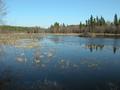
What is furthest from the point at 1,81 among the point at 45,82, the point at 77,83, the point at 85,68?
the point at 85,68

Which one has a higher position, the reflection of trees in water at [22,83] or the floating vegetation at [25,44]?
the floating vegetation at [25,44]

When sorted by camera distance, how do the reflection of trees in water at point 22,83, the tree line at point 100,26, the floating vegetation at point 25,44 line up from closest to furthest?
the reflection of trees in water at point 22,83 → the floating vegetation at point 25,44 → the tree line at point 100,26

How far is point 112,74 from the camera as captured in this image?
15172 millimetres

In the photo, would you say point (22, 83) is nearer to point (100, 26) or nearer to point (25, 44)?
point (25, 44)

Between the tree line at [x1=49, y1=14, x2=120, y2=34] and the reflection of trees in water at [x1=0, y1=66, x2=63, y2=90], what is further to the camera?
the tree line at [x1=49, y1=14, x2=120, y2=34]

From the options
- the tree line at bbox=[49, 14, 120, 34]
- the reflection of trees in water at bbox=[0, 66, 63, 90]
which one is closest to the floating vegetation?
the reflection of trees in water at bbox=[0, 66, 63, 90]

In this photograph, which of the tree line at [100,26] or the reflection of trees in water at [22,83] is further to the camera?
the tree line at [100,26]

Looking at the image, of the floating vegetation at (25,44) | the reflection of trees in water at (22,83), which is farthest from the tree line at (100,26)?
the reflection of trees in water at (22,83)

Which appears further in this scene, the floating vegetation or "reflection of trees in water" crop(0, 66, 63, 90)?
the floating vegetation

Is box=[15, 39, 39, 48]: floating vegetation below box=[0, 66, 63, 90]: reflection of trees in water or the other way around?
the other way around

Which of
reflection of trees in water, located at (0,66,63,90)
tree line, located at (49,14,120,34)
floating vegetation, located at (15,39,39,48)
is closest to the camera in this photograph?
reflection of trees in water, located at (0,66,63,90)

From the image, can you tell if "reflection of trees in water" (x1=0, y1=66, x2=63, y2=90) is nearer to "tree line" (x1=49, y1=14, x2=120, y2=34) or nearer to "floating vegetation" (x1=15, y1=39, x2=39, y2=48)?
"floating vegetation" (x1=15, y1=39, x2=39, y2=48)

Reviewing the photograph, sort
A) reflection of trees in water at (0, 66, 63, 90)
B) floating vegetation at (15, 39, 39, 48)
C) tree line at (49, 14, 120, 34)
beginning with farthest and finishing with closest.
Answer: tree line at (49, 14, 120, 34) → floating vegetation at (15, 39, 39, 48) → reflection of trees in water at (0, 66, 63, 90)

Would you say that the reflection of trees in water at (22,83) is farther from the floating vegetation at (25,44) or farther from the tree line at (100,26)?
the tree line at (100,26)
